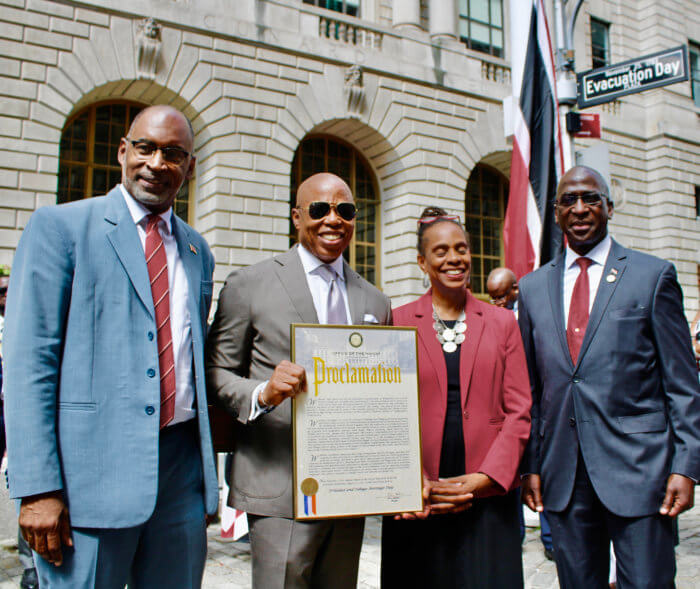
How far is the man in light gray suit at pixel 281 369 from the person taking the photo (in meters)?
2.54

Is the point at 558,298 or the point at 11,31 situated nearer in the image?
the point at 558,298

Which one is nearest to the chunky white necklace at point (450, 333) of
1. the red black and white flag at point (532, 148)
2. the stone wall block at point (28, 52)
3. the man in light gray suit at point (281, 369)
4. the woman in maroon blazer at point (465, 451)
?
the woman in maroon blazer at point (465, 451)

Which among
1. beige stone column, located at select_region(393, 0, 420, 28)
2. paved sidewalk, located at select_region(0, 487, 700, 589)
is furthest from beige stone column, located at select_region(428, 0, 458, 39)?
paved sidewalk, located at select_region(0, 487, 700, 589)

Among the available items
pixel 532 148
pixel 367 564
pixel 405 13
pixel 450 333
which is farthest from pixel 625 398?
pixel 405 13

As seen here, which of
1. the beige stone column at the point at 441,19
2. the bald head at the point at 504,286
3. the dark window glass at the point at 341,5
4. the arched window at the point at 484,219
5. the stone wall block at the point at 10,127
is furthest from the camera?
the arched window at the point at 484,219

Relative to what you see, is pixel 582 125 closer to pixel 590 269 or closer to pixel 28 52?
pixel 590 269

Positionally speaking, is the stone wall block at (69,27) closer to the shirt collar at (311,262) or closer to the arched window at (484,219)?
the arched window at (484,219)

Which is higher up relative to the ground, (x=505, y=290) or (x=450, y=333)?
(x=505, y=290)

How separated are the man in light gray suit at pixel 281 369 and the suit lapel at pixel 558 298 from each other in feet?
2.87

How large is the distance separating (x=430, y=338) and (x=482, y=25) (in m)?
17.5

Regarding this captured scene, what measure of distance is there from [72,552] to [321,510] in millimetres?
883

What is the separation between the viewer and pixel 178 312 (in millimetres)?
2580

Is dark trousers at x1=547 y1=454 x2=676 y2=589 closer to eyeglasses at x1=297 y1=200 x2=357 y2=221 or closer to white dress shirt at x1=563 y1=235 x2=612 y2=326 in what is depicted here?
white dress shirt at x1=563 y1=235 x2=612 y2=326

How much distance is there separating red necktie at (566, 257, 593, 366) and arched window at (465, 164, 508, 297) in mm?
14873
